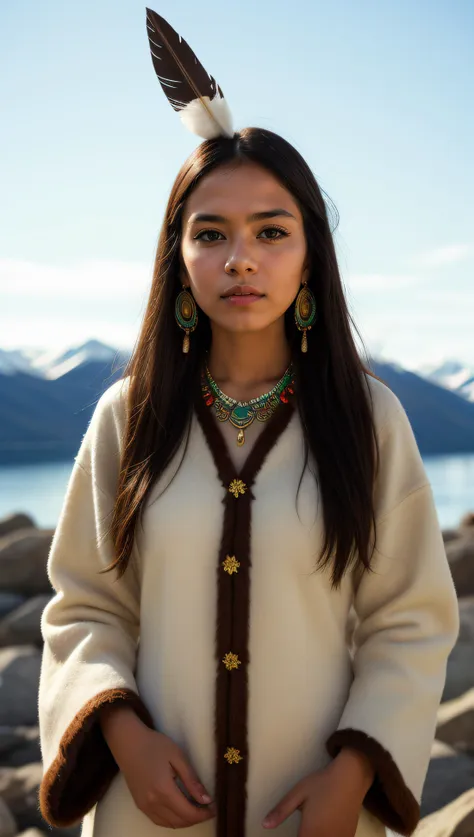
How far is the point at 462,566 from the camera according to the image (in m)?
5.35

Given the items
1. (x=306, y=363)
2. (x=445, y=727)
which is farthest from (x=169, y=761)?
(x=445, y=727)

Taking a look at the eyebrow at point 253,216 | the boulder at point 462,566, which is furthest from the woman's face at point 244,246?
the boulder at point 462,566

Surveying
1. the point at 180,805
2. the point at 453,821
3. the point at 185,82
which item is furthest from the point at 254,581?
the point at 453,821

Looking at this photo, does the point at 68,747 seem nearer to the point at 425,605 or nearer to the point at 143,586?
the point at 143,586

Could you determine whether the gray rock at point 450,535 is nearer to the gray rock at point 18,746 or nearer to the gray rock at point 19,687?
the gray rock at point 19,687

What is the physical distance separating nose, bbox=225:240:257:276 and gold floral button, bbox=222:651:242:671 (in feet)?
2.48

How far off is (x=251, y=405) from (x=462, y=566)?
3.64 m

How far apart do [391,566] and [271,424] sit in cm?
39

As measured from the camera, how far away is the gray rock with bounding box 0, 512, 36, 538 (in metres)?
6.80

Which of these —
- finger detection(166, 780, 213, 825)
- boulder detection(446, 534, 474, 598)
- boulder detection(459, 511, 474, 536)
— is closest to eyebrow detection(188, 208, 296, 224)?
finger detection(166, 780, 213, 825)

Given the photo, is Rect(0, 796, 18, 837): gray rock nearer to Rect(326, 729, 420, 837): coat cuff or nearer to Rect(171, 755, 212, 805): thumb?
Rect(171, 755, 212, 805): thumb

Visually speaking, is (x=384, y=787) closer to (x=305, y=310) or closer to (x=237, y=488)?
(x=237, y=488)

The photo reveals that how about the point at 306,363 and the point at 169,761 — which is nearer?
the point at 169,761

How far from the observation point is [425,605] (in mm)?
1933
